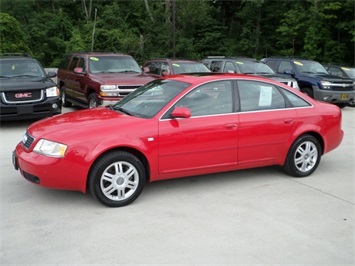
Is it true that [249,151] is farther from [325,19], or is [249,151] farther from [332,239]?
[325,19]

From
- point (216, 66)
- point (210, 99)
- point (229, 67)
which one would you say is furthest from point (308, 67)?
point (210, 99)

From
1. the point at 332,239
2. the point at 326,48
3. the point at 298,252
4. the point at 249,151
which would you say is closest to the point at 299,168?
the point at 249,151

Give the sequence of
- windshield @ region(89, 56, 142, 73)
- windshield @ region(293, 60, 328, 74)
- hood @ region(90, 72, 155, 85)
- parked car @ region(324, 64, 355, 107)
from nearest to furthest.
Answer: hood @ region(90, 72, 155, 85), windshield @ region(89, 56, 142, 73), windshield @ region(293, 60, 328, 74), parked car @ region(324, 64, 355, 107)

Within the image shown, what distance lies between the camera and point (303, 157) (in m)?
5.68

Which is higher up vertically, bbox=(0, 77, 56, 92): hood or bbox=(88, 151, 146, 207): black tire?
bbox=(0, 77, 56, 92): hood

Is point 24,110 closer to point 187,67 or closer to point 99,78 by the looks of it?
point 99,78

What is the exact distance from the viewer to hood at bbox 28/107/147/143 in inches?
172

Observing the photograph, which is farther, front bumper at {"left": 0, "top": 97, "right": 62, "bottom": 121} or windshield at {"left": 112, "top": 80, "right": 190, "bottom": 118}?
front bumper at {"left": 0, "top": 97, "right": 62, "bottom": 121}

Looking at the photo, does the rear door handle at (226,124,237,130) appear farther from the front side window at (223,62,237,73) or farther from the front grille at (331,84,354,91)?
the front grille at (331,84,354,91)

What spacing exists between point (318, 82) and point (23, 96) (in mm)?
9396

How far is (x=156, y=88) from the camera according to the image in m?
5.44

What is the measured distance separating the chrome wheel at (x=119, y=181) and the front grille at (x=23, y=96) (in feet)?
17.1

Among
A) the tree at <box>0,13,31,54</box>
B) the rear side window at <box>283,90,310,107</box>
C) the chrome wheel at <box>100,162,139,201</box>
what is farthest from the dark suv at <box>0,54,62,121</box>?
the tree at <box>0,13,31,54</box>

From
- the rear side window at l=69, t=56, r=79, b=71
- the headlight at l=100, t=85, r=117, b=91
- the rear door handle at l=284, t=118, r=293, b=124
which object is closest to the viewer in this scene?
the rear door handle at l=284, t=118, r=293, b=124
